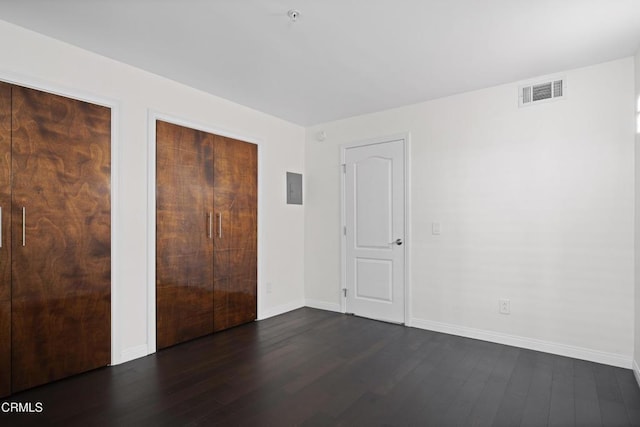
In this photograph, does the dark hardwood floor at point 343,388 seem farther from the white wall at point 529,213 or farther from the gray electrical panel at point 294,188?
the gray electrical panel at point 294,188

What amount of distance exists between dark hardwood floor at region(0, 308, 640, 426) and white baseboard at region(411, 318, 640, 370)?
9 centimetres

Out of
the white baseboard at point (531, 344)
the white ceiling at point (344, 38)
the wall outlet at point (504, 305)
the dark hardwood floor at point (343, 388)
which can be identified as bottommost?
the dark hardwood floor at point (343, 388)

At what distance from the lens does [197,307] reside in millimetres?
3494

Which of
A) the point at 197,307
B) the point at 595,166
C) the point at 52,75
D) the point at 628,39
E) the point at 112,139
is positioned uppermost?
the point at 628,39

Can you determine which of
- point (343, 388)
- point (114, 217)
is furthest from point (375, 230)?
Answer: point (114, 217)

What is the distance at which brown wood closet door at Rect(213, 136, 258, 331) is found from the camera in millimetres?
3721

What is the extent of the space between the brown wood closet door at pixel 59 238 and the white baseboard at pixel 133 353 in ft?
0.40

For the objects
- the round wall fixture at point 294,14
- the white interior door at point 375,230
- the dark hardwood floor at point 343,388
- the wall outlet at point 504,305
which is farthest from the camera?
the white interior door at point 375,230

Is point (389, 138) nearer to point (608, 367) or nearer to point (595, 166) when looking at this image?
point (595, 166)

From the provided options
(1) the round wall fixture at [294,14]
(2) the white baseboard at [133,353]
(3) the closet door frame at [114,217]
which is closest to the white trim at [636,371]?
(1) the round wall fixture at [294,14]

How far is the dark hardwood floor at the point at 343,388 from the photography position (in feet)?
6.88

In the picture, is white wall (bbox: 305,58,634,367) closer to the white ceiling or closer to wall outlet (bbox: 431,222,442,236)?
wall outlet (bbox: 431,222,442,236)

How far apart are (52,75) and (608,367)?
192 inches

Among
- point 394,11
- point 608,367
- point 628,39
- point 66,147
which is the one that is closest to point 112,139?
point 66,147
